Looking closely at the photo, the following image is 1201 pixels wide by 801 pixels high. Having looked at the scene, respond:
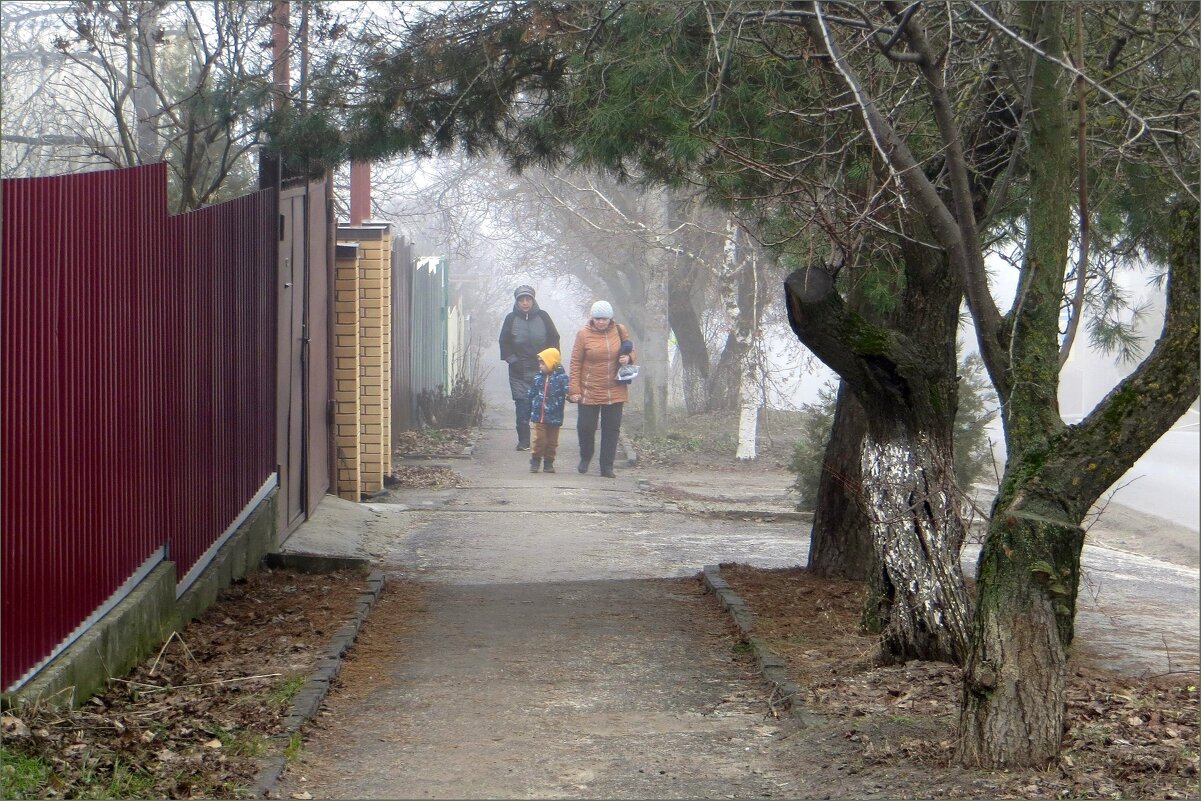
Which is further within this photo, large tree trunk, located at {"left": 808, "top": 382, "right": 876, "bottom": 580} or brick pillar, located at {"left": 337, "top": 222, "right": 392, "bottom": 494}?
brick pillar, located at {"left": 337, "top": 222, "right": 392, "bottom": 494}

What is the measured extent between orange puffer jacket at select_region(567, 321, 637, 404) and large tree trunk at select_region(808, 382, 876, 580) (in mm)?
6634

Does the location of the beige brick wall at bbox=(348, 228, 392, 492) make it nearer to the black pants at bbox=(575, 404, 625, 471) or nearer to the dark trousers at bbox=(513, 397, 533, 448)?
the black pants at bbox=(575, 404, 625, 471)

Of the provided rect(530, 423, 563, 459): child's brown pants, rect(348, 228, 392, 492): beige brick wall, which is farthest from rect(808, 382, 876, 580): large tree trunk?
rect(530, 423, 563, 459): child's brown pants

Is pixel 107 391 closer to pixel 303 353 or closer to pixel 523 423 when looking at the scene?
pixel 303 353

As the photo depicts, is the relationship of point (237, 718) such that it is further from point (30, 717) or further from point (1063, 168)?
point (1063, 168)

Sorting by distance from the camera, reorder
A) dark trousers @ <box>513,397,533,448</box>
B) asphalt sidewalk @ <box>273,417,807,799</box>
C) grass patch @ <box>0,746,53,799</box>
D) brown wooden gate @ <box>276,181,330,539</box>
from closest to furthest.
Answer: grass patch @ <box>0,746,53,799</box> < asphalt sidewalk @ <box>273,417,807,799</box> < brown wooden gate @ <box>276,181,330,539</box> < dark trousers @ <box>513,397,533,448</box>

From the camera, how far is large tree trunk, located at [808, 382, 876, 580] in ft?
26.0

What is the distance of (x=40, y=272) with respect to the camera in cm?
432

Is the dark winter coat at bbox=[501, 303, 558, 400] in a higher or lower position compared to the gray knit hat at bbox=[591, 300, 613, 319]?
lower

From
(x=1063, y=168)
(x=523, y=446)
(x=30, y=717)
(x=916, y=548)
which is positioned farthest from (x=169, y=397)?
(x=523, y=446)

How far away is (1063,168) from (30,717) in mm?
3984

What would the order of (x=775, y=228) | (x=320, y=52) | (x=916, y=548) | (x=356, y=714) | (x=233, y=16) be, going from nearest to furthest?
(x=356, y=714) < (x=916, y=548) < (x=775, y=228) < (x=320, y=52) < (x=233, y=16)

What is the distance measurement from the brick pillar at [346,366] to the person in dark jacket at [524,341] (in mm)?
5195

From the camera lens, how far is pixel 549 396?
47.7ft
